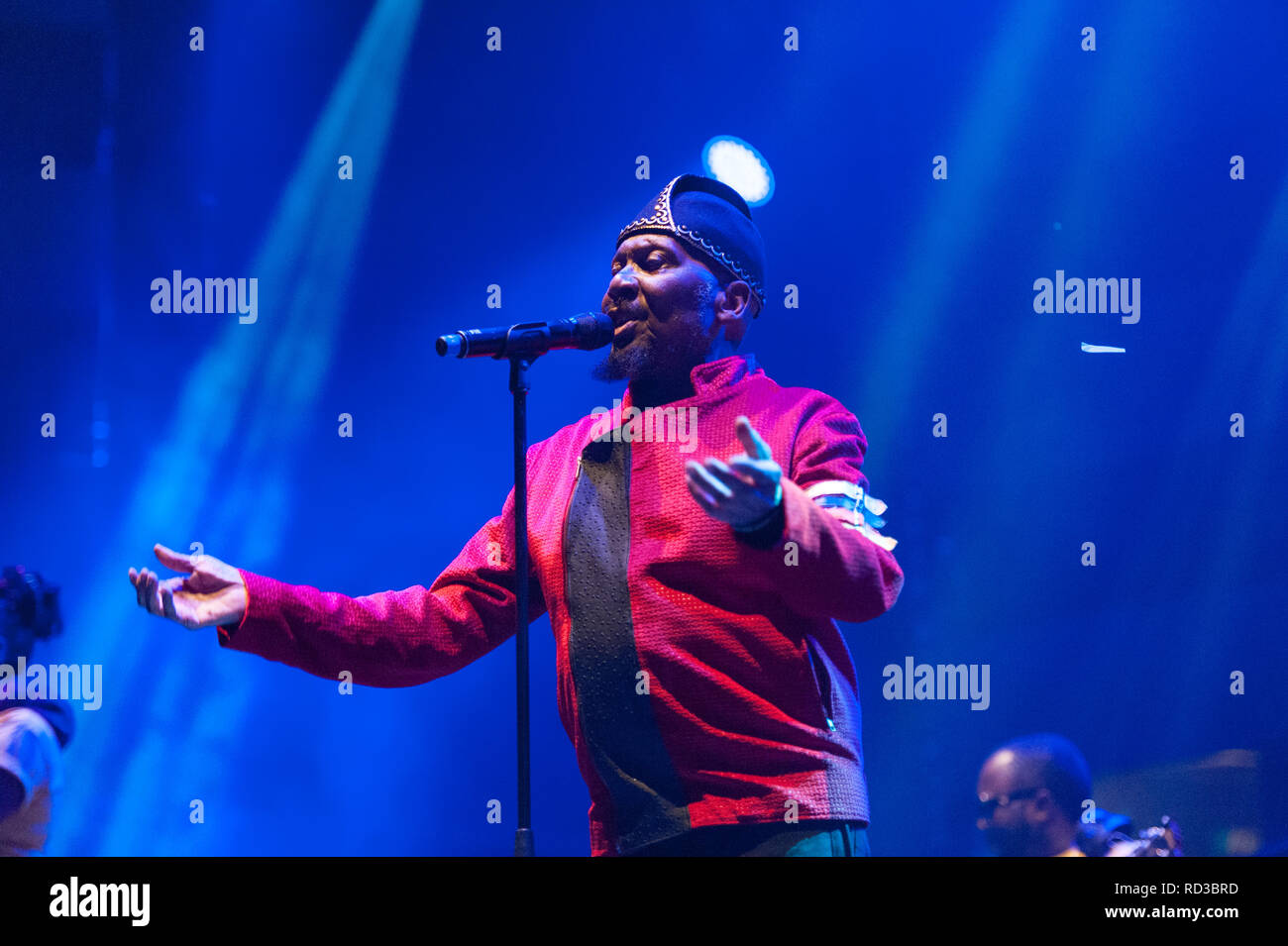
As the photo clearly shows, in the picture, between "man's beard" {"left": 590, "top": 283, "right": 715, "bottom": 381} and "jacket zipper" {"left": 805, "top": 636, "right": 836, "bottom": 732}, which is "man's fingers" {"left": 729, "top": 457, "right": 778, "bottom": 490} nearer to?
"jacket zipper" {"left": 805, "top": 636, "right": 836, "bottom": 732}

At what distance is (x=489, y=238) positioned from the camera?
14.0ft

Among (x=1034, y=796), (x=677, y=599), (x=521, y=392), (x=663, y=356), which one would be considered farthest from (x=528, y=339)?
(x=1034, y=796)

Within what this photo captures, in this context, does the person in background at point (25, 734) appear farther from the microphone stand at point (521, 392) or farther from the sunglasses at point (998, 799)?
the sunglasses at point (998, 799)

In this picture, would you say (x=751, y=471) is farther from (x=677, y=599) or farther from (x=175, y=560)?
(x=175, y=560)

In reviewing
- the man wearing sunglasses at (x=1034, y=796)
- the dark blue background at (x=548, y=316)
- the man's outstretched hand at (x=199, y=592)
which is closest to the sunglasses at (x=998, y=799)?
the man wearing sunglasses at (x=1034, y=796)

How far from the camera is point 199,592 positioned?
7.89ft

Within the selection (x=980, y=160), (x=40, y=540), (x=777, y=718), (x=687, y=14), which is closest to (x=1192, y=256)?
(x=980, y=160)

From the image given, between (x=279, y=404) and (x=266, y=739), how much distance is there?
3.64 feet

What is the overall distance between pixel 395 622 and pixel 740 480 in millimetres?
938

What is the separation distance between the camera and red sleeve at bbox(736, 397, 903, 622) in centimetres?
210

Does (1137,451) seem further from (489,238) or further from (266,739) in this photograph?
(266,739)

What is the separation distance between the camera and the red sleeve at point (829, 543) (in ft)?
6.89

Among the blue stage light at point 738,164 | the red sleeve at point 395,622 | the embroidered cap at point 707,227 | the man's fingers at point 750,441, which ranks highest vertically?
the blue stage light at point 738,164

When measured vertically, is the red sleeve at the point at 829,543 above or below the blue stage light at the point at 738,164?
below
